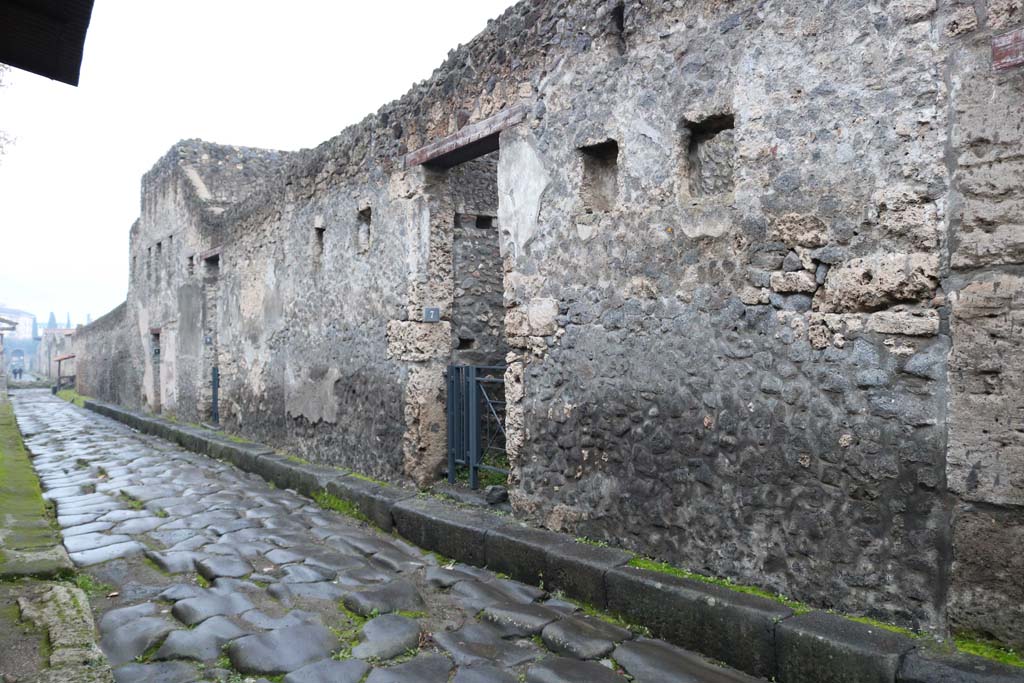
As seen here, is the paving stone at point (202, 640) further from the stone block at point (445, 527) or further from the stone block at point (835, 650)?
the stone block at point (835, 650)

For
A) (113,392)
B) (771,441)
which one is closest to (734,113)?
(771,441)

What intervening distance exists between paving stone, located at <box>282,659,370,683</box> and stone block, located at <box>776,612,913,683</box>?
1650mm

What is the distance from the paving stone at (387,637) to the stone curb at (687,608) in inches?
33.8

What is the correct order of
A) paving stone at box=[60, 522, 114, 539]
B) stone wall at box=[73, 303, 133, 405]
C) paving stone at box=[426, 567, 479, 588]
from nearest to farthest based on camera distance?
paving stone at box=[426, 567, 479, 588], paving stone at box=[60, 522, 114, 539], stone wall at box=[73, 303, 133, 405]

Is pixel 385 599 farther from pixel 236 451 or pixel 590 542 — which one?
pixel 236 451

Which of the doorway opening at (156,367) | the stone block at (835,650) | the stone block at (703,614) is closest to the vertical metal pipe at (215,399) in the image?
the doorway opening at (156,367)

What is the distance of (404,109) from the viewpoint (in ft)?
20.0

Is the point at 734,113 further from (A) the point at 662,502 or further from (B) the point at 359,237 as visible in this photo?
(B) the point at 359,237

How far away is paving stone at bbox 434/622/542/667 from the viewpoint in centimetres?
315

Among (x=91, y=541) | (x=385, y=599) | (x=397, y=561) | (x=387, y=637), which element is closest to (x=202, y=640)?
(x=387, y=637)

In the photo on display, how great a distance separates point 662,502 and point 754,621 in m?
0.91

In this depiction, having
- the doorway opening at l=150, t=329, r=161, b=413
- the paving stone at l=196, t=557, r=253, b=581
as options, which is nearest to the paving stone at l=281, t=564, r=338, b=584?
the paving stone at l=196, t=557, r=253, b=581

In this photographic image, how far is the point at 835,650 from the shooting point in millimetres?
2727

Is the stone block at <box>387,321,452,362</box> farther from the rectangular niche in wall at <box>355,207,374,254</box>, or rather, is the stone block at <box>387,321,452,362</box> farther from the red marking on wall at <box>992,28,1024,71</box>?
the red marking on wall at <box>992,28,1024,71</box>
